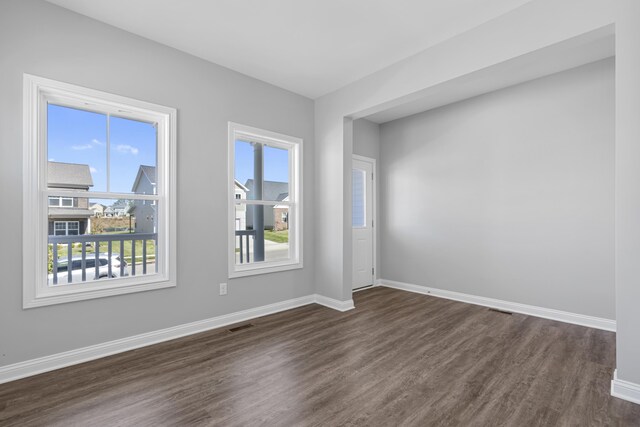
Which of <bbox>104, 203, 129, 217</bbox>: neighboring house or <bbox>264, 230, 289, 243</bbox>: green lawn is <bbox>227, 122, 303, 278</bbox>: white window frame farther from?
<bbox>104, 203, 129, 217</bbox>: neighboring house

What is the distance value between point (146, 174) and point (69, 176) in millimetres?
602

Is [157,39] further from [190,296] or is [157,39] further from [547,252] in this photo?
[547,252]

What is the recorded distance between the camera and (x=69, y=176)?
2625 millimetres

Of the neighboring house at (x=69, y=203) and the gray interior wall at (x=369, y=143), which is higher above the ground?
the gray interior wall at (x=369, y=143)

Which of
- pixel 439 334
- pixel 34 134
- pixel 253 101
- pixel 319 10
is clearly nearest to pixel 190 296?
pixel 34 134

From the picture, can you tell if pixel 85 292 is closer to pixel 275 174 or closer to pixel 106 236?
pixel 106 236

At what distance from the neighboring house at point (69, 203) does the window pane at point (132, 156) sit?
22cm

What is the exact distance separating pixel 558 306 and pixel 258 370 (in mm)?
3462

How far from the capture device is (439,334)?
10.4 feet

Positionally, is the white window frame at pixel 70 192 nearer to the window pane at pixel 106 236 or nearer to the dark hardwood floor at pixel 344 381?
the window pane at pixel 106 236

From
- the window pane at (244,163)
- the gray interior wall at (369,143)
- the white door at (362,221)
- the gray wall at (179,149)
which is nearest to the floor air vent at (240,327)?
the gray wall at (179,149)

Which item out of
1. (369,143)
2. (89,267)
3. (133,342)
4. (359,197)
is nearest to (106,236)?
(89,267)

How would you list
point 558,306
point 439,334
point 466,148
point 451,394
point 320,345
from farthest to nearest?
1. point 466,148
2. point 558,306
3. point 439,334
4. point 320,345
5. point 451,394

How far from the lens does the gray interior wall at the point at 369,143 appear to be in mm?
A: 5082
